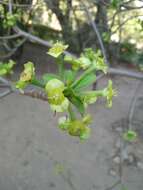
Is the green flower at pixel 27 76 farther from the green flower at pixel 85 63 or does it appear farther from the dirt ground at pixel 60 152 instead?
the dirt ground at pixel 60 152

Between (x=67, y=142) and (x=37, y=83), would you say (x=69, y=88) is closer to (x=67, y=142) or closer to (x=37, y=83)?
(x=37, y=83)

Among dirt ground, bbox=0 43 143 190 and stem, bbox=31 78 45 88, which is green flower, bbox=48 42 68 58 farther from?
dirt ground, bbox=0 43 143 190

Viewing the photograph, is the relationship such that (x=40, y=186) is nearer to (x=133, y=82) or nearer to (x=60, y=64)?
(x=60, y=64)

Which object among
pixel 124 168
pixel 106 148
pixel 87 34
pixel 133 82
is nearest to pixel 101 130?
pixel 106 148

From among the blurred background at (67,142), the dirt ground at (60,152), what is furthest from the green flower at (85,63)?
the dirt ground at (60,152)

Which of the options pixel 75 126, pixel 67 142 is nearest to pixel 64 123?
pixel 75 126

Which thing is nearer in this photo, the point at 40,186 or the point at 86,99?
the point at 86,99
